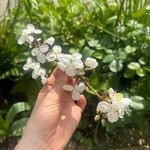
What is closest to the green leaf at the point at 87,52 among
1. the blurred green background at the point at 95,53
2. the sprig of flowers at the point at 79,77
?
the blurred green background at the point at 95,53

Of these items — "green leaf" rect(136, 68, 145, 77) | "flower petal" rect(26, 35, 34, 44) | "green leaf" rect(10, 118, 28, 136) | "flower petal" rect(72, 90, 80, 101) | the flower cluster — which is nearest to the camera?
the flower cluster

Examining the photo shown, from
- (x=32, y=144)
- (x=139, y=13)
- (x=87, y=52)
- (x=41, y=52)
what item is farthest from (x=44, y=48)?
(x=139, y=13)

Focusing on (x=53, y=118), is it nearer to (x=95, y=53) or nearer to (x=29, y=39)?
(x=29, y=39)

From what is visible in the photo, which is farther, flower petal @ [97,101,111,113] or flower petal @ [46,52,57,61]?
flower petal @ [46,52,57,61]

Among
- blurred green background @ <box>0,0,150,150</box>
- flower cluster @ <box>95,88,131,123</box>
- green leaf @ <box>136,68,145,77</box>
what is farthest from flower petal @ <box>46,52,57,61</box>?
green leaf @ <box>136,68,145,77</box>

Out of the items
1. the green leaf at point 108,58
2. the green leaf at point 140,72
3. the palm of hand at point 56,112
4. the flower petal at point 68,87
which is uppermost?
the flower petal at point 68,87

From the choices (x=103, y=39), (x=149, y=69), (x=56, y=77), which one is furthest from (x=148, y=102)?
(x=56, y=77)

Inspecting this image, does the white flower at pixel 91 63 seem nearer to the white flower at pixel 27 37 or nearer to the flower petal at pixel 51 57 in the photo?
the flower petal at pixel 51 57

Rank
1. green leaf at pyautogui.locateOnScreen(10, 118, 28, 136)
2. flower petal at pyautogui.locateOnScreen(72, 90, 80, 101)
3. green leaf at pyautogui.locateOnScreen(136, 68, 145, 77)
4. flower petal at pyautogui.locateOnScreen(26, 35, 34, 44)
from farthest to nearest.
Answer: green leaf at pyautogui.locateOnScreen(10, 118, 28, 136)
green leaf at pyautogui.locateOnScreen(136, 68, 145, 77)
flower petal at pyautogui.locateOnScreen(26, 35, 34, 44)
flower petal at pyautogui.locateOnScreen(72, 90, 80, 101)

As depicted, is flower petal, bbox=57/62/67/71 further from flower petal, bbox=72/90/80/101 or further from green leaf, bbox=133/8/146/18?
green leaf, bbox=133/8/146/18
